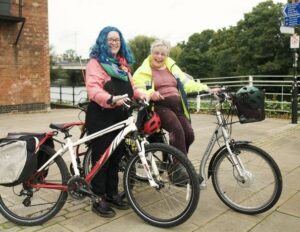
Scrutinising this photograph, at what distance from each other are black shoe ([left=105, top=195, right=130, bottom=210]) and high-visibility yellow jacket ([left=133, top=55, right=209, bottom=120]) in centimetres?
109

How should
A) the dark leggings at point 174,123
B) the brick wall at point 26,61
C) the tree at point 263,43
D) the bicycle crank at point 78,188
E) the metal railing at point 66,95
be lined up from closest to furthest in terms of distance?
the bicycle crank at point 78,188, the dark leggings at point 174,123, the brick wall at point 26,61, the metal railing at point 66,95, the tree at point 263,43

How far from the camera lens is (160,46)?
405cm

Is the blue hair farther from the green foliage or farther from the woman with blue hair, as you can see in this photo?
the green foliage

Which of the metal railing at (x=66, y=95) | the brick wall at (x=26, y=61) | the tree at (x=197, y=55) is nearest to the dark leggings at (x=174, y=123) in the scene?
the brick wall at (x=26, y=61)

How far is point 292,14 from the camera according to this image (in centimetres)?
891

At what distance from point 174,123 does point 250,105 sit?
0.80 metres

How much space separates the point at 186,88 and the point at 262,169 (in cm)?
116

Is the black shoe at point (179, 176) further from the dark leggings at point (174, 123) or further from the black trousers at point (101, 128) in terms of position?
the black trousers at point (101, 128)

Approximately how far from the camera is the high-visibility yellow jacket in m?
4.02

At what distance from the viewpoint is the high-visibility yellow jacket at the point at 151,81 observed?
13.2 ft

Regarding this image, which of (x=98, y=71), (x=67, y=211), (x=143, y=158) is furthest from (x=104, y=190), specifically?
(x=98, y=71)

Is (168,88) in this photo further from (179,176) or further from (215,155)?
(179,176)

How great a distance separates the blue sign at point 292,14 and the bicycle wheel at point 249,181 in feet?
20.3

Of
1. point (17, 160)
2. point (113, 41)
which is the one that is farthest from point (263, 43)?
point (17, 160)
